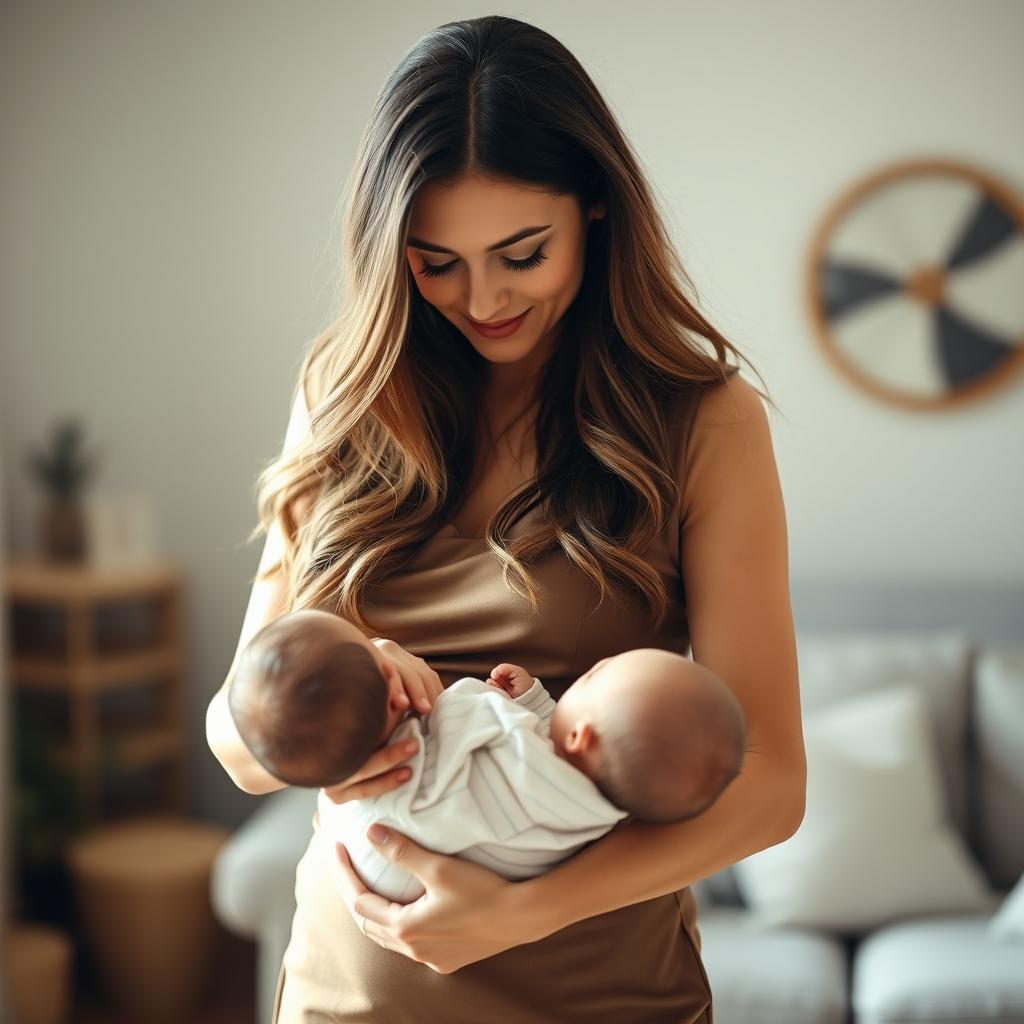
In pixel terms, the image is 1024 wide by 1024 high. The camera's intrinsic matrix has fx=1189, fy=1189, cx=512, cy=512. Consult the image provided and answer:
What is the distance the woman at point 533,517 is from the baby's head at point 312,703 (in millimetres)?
43

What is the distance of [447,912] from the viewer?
3.27ft

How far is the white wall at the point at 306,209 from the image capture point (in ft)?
10.8

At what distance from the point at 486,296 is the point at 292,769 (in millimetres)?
499

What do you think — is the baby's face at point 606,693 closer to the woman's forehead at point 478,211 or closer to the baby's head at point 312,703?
the baby's head at point 312,703

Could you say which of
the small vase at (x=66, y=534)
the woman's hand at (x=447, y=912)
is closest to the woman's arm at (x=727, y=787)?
the woman's hand at (x=447, y=912)

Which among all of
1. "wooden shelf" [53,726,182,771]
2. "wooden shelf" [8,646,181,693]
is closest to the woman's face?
"wooden shelf" [8,646,181,693]

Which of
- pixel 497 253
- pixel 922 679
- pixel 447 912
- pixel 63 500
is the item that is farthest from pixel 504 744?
pixel 63 500

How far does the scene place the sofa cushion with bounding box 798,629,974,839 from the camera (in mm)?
2945

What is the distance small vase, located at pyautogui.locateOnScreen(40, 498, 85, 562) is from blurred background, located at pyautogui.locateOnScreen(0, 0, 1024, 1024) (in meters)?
0.01

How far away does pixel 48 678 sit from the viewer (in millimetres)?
3311

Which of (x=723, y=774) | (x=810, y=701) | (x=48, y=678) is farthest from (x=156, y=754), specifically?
(x=723, y=774)

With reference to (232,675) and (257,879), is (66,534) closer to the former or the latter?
(257,879)

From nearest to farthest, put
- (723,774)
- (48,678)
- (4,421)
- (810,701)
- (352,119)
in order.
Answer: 1. (723,774)
2. (810,701)
3. (48,678)
4. (352,119)
5. (4,421)

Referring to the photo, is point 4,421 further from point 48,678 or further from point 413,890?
point 413,890
